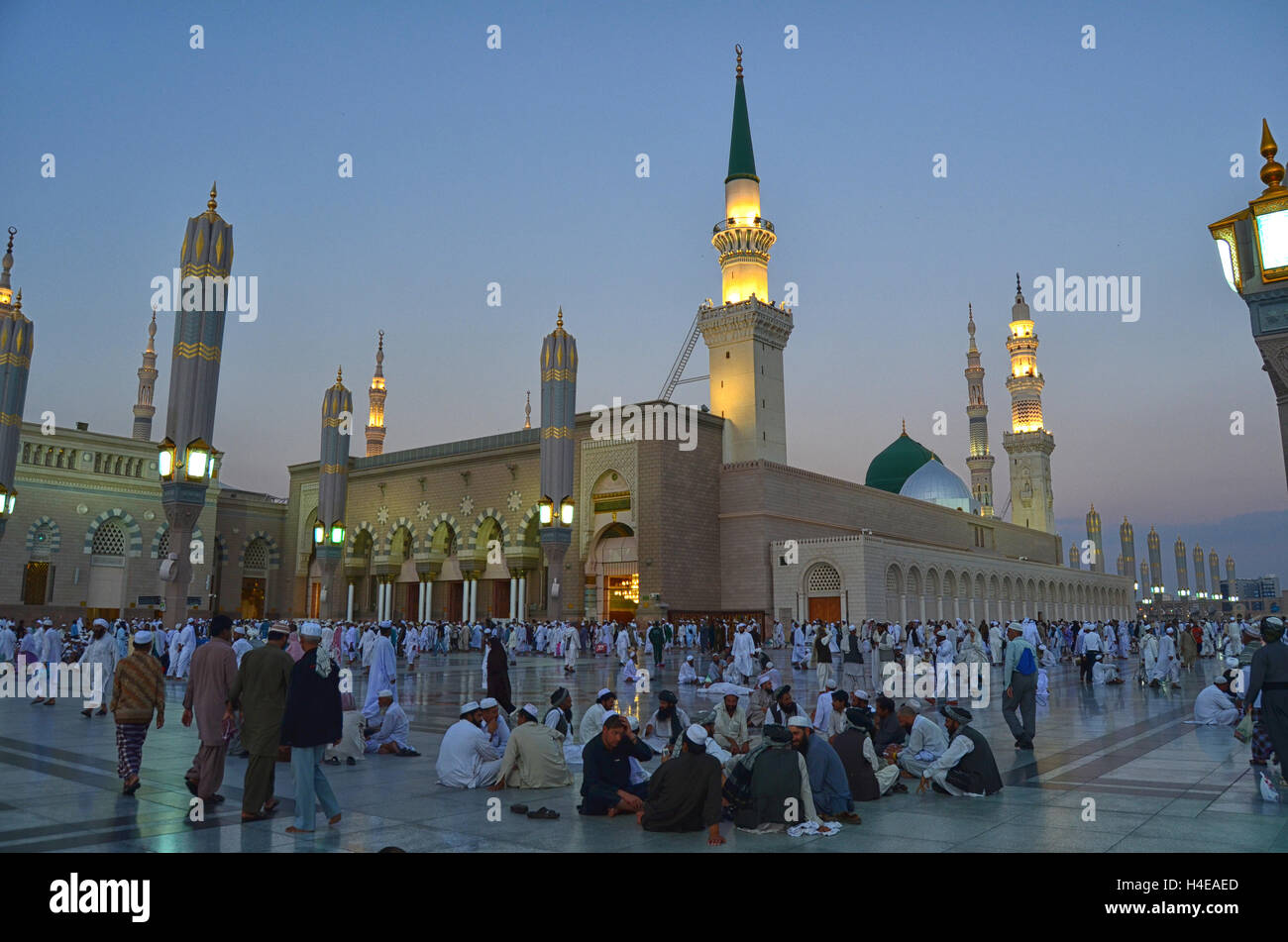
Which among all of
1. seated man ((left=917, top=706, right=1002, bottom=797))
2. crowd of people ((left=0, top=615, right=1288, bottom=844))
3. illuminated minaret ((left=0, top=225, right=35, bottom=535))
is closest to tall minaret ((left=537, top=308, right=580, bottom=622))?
illuminated minaret ((left=0, top=225, right=35, bottom=535))

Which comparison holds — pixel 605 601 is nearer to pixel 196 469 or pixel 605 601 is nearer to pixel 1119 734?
pixel 196 469

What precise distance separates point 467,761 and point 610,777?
1370mm

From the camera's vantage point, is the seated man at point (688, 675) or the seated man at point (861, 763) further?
the seated man at point (688, 675)

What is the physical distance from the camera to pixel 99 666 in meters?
11.1

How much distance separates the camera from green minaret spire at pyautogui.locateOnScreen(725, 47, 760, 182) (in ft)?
133

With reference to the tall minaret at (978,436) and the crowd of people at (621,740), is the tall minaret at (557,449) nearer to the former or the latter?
the crowd of people at (621,740)

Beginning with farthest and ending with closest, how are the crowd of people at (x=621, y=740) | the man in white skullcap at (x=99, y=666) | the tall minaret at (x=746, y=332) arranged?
the tall minaret at (x=746, y=332) → the man in white skullcap at (x=99, y=666) → the crowd of people at (x=621, y=740)

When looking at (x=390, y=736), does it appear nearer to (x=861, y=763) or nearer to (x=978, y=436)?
(x=861, y=763)

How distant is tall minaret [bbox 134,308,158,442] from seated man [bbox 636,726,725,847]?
166 ft

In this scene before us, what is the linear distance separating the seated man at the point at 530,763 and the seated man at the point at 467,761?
98 mm

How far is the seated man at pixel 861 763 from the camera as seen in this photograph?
6273mm

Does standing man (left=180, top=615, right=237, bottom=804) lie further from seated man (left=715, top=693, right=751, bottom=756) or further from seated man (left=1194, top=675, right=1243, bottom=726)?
seated man (left=1194, top=675, right=1243, bottom=726)

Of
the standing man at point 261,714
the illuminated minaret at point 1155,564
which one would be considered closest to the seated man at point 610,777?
the standing man at point 261,714
